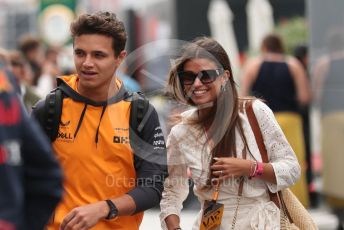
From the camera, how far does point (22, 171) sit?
2951 millimetres

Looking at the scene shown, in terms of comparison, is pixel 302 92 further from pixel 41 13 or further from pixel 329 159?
pixel 41 13

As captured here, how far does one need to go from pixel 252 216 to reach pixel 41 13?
22.0m

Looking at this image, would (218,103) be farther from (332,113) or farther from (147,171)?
(332,113)

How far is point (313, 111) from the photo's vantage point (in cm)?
1226

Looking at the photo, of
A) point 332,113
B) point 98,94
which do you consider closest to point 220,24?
point 332,113

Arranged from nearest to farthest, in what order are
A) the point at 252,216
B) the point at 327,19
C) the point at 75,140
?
1. the point at 75,140
2. the point at 252,216
3. the point at 327,19

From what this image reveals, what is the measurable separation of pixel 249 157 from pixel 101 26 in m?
0.99

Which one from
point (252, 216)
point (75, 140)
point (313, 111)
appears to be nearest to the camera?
point (75, 140)

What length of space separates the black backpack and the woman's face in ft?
1.33

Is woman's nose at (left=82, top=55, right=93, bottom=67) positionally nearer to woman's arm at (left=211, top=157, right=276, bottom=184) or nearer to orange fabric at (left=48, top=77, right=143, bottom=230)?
orange fabric at (left=48, top=77, right=143, bottom=230)

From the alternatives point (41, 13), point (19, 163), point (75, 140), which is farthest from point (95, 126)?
point (41, 13)

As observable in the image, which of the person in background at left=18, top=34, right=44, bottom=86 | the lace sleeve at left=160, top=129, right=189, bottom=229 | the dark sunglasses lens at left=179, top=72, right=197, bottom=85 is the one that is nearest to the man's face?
the dark sunglasses lens at left=179, top=72, right=197, bottom=85

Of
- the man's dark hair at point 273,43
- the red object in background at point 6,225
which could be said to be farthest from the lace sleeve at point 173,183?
the man's dark hair at point 273,43

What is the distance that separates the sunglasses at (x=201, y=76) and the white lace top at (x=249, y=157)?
23cm
